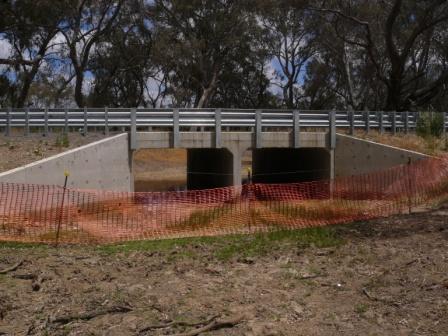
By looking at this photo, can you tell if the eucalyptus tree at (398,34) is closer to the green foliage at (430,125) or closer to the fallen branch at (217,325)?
the green foliage at (430,125)

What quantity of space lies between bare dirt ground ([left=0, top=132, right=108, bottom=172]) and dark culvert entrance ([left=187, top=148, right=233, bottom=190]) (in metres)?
5.84

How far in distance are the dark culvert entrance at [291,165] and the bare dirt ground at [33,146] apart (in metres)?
9.89

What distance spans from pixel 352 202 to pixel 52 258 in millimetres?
8419

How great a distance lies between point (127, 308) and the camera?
23.8 feet

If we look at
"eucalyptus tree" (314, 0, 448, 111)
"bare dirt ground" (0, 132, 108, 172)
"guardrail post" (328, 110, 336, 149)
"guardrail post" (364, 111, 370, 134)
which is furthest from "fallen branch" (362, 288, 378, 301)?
"eucalyptus tree" (314, 0, 448, 111)

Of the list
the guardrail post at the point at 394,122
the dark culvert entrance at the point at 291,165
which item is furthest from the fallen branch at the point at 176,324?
the guardrail post at the point at 394,122

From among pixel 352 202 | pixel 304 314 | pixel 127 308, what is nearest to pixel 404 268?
pixel 304 314

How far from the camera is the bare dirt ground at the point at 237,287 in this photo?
6.83 metres

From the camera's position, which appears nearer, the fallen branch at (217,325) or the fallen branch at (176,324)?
the fallen branch at (217,325)

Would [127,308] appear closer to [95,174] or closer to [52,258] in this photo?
[52,258]

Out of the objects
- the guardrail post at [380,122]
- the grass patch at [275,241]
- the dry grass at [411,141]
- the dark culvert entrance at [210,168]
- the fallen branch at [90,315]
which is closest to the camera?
the fallen branch at [90,315]

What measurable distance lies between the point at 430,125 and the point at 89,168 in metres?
16.2

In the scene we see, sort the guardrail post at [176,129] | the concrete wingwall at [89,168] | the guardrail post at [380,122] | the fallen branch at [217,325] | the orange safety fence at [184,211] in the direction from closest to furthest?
the fallen branch at [217,325]
the orange safety fence at [184,211]
the concrete wingwall at [89,168]
the guardrail post at [176,129]
the guardrail post at [380,122]

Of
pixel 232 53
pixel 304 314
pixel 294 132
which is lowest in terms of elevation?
pixel 304 314
